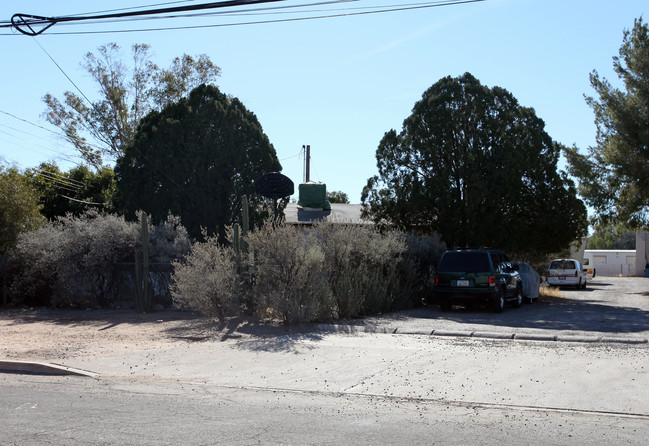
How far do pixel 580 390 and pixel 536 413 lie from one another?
3.91 ft

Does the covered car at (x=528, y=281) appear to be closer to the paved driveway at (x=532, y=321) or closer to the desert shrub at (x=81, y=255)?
the paved driveway at (x=532, y=321)

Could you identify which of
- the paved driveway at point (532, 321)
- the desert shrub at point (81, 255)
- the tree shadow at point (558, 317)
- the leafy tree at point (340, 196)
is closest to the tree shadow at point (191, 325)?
the desert shrub at point (81, 255)

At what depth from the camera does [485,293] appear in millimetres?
17391

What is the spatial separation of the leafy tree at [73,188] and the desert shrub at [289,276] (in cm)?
2262

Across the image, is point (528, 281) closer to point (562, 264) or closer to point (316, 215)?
point (316, 215)

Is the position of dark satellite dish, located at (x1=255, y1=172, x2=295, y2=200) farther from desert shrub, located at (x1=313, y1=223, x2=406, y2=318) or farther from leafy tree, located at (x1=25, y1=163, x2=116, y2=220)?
leafy tree, located at (x1=25, y1=163, x2=116, y2=220)

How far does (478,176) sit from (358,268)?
6656mm

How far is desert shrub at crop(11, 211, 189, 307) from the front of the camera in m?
18.2

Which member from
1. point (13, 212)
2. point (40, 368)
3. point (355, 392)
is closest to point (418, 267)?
point (355, 392)

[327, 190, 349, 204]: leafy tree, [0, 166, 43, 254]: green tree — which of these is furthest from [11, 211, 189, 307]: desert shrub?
[327, 190, 349, 204]: leafy tree

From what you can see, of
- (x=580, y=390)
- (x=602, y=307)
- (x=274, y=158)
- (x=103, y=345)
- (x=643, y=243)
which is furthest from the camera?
(x=643, y=243)

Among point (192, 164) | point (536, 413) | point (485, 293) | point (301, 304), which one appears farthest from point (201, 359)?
point (192, 164)

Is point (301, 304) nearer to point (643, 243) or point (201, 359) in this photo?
point (201, 359)

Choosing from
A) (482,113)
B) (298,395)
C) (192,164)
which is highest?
(482,113)
